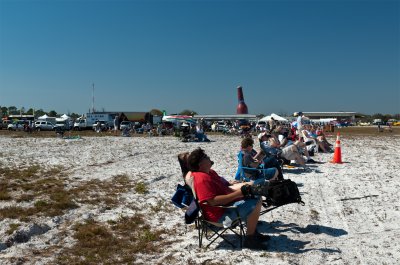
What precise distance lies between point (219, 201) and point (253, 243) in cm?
75

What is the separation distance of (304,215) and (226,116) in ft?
241

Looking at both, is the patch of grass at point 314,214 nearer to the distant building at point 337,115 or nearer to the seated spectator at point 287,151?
the seated spectator at point 287,151

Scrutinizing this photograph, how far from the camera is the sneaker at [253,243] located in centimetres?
504

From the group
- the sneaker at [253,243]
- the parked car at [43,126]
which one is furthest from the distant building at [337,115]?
the sneaker at [253,243]

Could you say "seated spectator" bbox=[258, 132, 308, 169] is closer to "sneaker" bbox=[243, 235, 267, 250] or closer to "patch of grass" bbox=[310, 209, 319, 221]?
"patch of grass" bbox=[310, 209, 319, 221]

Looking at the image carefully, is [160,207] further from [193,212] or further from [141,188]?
[193,212]

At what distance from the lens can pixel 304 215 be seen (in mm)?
6641

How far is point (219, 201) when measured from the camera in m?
4.93

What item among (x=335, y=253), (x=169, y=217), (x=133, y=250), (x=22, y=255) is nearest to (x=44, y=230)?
(x=22, y=255)

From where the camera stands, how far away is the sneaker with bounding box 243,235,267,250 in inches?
199

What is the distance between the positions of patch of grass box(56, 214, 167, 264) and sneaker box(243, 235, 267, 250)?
4.08 ft

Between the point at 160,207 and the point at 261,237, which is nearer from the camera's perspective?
the point at 261,237

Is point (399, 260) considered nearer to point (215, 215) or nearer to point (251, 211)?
point (251, 211)

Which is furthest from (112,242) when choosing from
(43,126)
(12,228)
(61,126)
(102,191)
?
(43,126)
